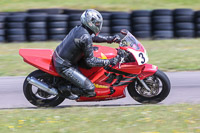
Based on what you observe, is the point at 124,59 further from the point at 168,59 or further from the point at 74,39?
the point at 168,59

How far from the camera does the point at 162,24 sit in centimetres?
1332

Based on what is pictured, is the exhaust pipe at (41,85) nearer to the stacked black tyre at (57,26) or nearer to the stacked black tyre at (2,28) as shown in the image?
the stacked black tyre at (57,26)

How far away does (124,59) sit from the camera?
6.25 meters

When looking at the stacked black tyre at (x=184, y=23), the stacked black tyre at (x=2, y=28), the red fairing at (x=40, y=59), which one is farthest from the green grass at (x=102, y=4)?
the red fairing at (x=40, y=59)

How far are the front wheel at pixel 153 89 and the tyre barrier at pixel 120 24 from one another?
7035 millimetres

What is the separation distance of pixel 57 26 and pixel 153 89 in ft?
24.9

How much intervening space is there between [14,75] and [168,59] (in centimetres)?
402

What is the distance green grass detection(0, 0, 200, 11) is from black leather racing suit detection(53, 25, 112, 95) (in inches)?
456

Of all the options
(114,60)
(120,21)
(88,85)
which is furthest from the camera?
(120,21)

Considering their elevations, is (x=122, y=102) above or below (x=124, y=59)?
below

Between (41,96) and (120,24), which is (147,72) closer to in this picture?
(41,96)

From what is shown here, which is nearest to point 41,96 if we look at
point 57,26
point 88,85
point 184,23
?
point 88,85

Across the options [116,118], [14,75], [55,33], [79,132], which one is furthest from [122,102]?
[55,33]

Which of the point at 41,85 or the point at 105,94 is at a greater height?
the point at 41,85
